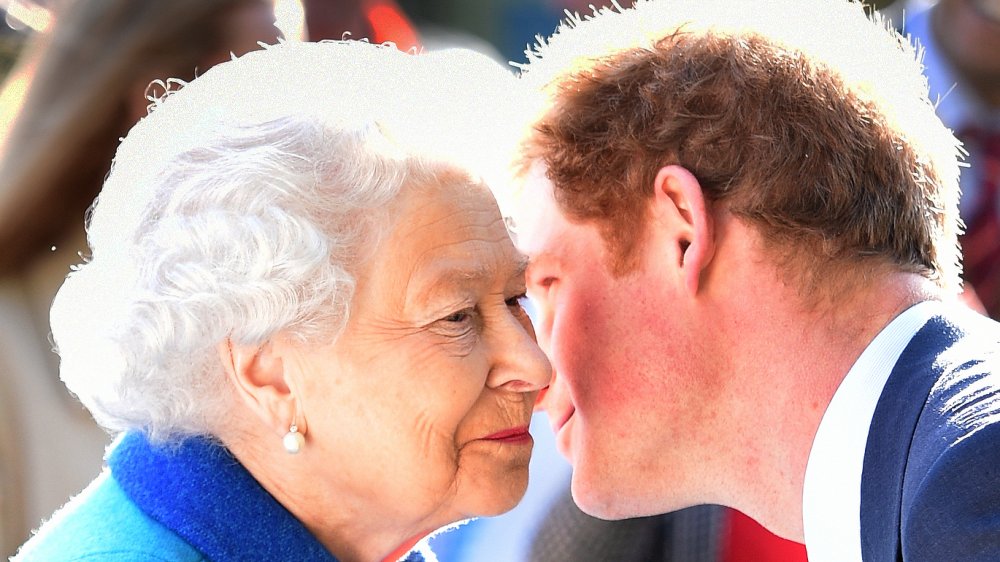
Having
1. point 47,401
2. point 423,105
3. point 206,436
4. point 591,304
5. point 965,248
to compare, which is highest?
point 423,105

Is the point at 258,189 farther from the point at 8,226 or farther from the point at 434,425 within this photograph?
the point at 8,226

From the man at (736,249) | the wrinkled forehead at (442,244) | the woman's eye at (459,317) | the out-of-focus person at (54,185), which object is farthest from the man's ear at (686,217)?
the out-of-focus person at (54,185)

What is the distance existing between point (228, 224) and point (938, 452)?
42.9 inches

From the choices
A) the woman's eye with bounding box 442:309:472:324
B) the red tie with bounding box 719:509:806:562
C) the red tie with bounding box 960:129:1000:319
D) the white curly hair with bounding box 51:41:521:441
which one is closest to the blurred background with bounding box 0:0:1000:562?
the red tie with bounding box 719:509:806:562

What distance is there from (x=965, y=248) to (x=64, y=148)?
2.87 meters

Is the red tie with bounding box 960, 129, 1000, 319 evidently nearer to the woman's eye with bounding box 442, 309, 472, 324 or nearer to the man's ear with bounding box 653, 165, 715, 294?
the man's ear with bounding box 653, 165, 715, 294

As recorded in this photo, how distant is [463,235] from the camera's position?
197 centimetres

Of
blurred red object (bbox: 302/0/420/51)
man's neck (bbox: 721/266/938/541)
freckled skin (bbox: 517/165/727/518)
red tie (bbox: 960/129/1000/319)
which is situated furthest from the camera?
blurred red object (bbox: 302/0/420/51)

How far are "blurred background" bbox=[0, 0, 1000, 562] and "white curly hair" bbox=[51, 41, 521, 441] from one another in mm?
1088

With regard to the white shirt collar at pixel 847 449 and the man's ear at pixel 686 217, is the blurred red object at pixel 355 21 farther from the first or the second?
the white shirt collar at pixel 847 449

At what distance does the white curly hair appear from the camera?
70.6 inches

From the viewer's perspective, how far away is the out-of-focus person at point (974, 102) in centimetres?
399

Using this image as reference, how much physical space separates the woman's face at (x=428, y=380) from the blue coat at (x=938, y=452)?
557mm

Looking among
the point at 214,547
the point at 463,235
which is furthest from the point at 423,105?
the point at 214,547
